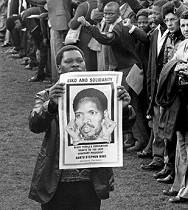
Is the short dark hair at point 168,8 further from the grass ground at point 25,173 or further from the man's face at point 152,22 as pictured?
the grass ground at point 25,173

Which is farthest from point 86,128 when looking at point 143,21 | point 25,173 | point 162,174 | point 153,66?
point 143,21

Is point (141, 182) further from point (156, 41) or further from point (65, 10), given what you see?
point (65, 10)

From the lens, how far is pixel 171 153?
10.4 metres

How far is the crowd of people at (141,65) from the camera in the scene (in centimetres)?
682

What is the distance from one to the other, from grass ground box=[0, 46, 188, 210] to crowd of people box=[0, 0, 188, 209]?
18 centimetres

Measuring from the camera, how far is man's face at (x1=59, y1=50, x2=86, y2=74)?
22.0ft

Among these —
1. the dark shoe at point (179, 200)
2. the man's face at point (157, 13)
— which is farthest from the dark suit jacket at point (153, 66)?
the dark shoe at point (179, 200)

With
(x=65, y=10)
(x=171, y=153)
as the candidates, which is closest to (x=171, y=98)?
(x=171, y=153)

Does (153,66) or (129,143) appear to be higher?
(153,66)

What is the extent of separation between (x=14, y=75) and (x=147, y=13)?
714 centimetres

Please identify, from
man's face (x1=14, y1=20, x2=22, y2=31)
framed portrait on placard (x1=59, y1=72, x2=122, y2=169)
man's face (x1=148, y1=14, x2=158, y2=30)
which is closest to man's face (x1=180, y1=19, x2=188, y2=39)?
man's face (x1=148, y1=14, x2=158, y2=30)

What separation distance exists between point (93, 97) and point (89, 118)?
179 mm

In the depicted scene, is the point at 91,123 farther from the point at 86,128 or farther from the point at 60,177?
the point at 60,177

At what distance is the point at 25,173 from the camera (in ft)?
36.9
